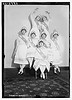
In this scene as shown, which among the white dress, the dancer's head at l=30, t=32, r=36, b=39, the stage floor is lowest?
the stage floor

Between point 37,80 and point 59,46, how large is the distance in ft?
1.08

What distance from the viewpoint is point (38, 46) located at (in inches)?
69.9

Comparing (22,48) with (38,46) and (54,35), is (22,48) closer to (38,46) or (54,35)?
(38,46)

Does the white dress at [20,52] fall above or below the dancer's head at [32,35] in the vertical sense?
below

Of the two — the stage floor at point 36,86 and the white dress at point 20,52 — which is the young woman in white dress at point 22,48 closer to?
the white dress at point 20,52

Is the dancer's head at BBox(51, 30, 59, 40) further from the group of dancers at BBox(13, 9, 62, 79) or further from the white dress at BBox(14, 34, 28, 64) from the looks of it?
the white dress at BBox(14, 34, 28, 64)

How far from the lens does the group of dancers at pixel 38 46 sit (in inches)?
69.4

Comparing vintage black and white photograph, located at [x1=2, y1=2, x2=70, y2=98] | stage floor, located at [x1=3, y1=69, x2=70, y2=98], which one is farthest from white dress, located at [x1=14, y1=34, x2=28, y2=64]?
stage floor, located at [x1=3, y1=69, x2=70, y2=98]

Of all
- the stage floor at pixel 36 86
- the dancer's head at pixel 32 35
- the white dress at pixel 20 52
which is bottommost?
the stage floor at pixel 36 86

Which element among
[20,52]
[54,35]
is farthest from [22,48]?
[54,35]

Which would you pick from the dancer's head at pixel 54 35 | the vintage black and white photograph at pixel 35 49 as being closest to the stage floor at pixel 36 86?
the vintage black and white photograph at pixel 35 49

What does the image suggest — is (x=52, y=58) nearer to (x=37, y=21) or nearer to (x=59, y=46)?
(x=59, y=46)

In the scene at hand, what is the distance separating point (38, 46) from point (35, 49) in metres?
0.03

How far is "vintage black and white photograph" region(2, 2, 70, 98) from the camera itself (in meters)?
1.76
